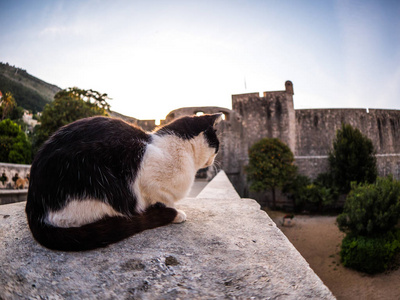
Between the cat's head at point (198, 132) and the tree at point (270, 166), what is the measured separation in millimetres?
12457

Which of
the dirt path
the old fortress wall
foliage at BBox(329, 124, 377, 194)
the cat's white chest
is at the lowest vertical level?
the dirt path

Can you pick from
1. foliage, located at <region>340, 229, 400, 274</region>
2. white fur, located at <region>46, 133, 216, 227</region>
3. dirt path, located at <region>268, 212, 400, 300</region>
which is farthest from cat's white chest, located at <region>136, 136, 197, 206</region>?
foliage, located at <region>340, 229, 400, 274</region>

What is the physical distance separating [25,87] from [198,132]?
13600 millimetres

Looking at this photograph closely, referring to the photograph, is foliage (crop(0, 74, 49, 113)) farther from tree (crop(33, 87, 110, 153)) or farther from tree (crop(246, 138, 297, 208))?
tree (crop(246, 138, 297, 208))

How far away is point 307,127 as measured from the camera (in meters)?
20.1

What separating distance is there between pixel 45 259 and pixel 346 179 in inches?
580

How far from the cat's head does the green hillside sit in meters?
9.11

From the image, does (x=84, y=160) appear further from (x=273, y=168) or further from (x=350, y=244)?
(x=273, y=168)

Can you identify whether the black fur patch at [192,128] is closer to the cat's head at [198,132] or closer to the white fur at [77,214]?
the cat's head at [198,132]

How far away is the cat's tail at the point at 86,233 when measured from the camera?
95 centimetres

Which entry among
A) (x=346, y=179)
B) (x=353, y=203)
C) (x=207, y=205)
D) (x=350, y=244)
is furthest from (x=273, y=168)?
(x=207, y=205)

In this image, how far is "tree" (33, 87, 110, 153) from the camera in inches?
413

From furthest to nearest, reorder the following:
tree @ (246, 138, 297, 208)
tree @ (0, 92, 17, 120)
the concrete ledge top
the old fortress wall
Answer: the old fortress wall → tree @ (246, 138, 297, 208) → tree @ (0, 92, 17, 120) → the concrete ledge top

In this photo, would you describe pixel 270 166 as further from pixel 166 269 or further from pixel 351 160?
pixel 166 269
